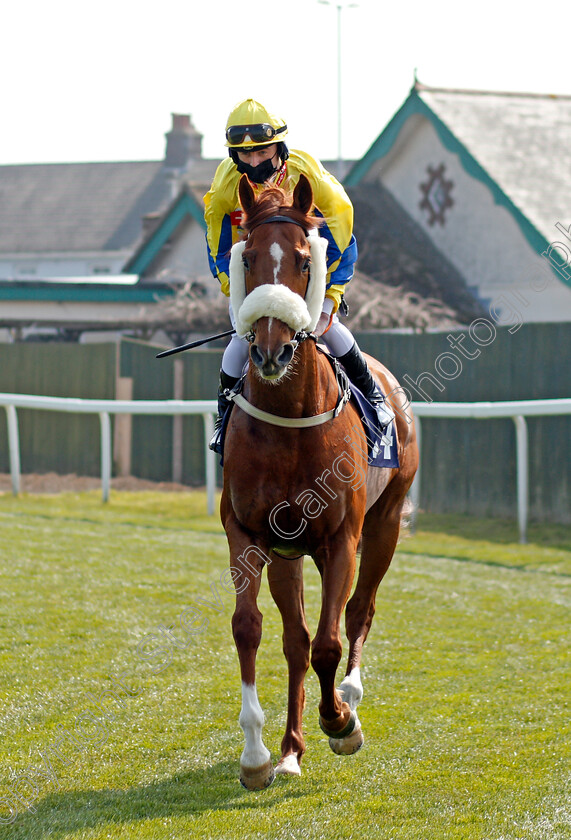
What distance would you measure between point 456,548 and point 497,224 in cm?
748

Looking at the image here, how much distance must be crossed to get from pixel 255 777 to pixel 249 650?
44 cm

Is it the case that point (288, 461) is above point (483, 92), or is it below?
below

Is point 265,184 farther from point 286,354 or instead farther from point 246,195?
point 286,354

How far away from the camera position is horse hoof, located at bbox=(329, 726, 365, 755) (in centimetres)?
396

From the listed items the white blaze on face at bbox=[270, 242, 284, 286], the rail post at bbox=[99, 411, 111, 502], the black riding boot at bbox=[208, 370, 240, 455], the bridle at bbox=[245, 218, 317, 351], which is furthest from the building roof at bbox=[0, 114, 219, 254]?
the white blaze on face at bbox=[270, 242, 284, 286]

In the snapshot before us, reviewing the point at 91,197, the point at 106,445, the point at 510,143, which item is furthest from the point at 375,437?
the point at 91,197

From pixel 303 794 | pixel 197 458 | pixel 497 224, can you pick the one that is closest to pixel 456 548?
pixel 197 458

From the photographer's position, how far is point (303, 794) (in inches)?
148

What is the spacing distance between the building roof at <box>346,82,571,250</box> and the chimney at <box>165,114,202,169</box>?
25073 mm

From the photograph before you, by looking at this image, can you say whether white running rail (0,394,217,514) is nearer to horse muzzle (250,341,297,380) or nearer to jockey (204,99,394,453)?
jockey (204,99,394,453)

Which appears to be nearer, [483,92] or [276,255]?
[276,255]

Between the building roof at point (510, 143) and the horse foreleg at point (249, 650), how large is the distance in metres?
10.8

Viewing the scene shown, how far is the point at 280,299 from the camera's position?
11.0 feet

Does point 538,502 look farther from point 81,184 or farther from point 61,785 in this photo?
point 81,184
